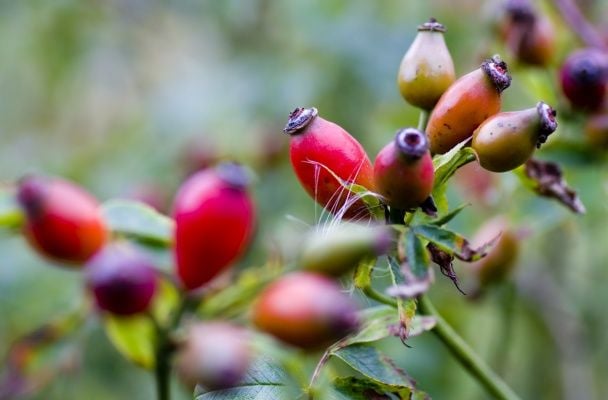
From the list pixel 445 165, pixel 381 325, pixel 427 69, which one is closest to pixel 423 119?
pixel 427 69

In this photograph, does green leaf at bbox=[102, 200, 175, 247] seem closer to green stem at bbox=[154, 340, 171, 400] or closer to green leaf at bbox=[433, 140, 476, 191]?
green stem at bbox=[154, 340, 171, 400]

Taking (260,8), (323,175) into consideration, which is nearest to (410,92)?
(323,175)

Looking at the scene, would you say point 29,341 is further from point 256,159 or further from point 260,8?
point 260,8

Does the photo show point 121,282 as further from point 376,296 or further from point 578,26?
point 578,26

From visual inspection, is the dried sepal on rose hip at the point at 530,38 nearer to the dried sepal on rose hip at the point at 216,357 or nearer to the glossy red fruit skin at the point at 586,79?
the glossy red fruit skin at the point at 586,79

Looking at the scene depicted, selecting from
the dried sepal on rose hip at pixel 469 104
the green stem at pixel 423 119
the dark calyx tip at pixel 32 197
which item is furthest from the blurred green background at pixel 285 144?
the dark calyx tip at pixel 32 197
